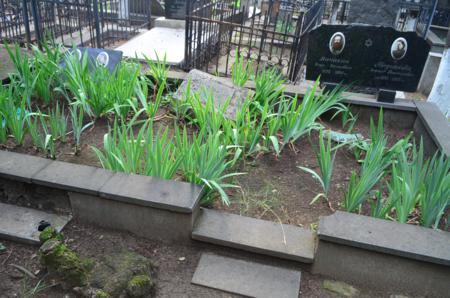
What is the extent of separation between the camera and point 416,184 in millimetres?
2184

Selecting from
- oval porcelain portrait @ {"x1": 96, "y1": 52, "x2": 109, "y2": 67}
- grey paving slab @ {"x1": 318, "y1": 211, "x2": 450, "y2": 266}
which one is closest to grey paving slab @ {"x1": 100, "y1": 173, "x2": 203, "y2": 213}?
grey paving slab @ {"x1": 318, "y1": 211, "x2": 450, "y2": 266}

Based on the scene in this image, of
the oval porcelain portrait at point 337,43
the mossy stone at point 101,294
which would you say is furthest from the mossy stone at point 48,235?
the oval porcelain portrait at point 337,43

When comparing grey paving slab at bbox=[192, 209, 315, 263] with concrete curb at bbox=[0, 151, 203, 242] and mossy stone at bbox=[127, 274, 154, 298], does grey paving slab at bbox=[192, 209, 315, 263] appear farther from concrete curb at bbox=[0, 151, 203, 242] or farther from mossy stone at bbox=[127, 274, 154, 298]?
mossy stone at bbox=[127, 274, 154, 298]

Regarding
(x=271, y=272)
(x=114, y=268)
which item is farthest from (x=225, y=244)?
(x=114, y=268)

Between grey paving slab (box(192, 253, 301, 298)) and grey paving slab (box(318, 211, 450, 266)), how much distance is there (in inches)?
11.7

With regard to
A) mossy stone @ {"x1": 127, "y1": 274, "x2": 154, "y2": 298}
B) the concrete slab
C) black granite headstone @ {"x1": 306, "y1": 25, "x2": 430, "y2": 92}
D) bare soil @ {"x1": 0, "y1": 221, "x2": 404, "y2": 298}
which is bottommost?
bare soil @ {"x1": 0, "y1": 221, "x2": 404, "y2": 298}

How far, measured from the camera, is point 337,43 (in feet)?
11.5

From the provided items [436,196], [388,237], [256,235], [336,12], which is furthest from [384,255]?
[336,12]

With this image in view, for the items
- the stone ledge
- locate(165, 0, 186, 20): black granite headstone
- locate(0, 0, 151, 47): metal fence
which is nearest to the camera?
the stone ledge

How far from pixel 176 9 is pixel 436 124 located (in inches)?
270

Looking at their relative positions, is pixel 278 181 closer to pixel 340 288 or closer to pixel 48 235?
pixel 340 288

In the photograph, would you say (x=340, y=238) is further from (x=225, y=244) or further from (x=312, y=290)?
(x=225, y=244)

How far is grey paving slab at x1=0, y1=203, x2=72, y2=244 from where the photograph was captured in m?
2.21

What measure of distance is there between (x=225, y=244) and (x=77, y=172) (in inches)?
39.1
